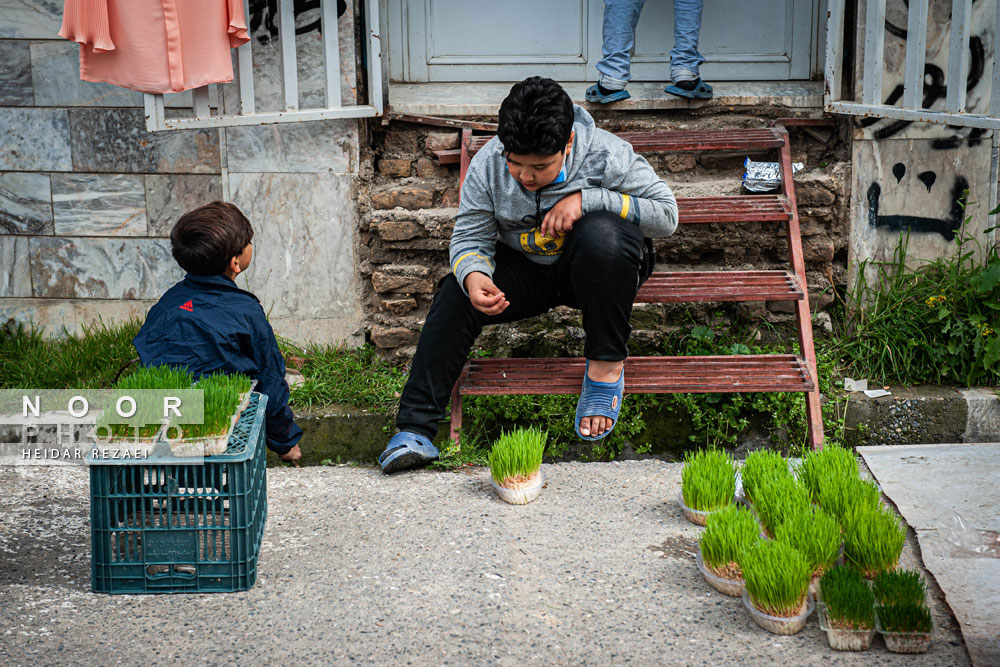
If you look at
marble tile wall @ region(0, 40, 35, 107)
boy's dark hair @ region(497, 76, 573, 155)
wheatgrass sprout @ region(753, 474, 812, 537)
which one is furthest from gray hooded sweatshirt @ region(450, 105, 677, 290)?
marble tile wall @ region(0, 40, 35, 107)

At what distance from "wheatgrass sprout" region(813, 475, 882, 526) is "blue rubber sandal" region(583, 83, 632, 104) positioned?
215 cm

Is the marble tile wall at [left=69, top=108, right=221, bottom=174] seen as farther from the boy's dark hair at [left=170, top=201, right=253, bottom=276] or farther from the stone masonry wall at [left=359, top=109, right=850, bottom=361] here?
the boy's dark hair at [left=170, top=201, right=253, bottom=276]

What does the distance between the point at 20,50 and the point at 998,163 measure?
14.0 ft

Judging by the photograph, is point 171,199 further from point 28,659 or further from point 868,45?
point 868,45

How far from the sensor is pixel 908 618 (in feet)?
6.64

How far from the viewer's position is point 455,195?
414 cm

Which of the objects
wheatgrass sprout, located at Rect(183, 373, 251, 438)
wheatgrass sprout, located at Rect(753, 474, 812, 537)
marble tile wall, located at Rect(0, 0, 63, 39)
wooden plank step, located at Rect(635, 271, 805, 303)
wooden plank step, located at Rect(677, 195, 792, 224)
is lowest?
wheatgrass sprout, located at Rect(753, 474, 812, 537)

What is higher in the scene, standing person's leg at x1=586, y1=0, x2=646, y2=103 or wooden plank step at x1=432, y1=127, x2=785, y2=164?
standing person's leg at x1=586, y1=0, x2=646, y2=103

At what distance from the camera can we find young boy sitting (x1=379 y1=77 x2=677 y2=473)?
2.97 m

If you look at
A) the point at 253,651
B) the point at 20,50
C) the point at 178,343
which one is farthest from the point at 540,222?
the point at 20,50

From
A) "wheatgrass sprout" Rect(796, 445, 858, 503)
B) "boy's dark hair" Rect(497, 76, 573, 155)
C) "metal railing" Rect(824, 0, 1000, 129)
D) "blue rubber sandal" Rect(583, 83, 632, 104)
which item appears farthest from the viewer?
"blue rubber sandal" Rect(583, 83, 632, 104)

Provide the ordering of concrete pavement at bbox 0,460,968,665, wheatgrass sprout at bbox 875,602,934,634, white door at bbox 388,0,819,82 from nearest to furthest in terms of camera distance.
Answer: wheatgrass sprout at bbox 875,602,934,634 → concrete pavement at bbox 0,460,968,665 → white door at bbox 388,0,819,82

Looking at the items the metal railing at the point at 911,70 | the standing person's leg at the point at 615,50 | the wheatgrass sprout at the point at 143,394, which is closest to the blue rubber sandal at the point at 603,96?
the standing person's leg at the point at 615,50

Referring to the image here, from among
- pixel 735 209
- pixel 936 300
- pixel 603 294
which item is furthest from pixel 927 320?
pixel 603 294
